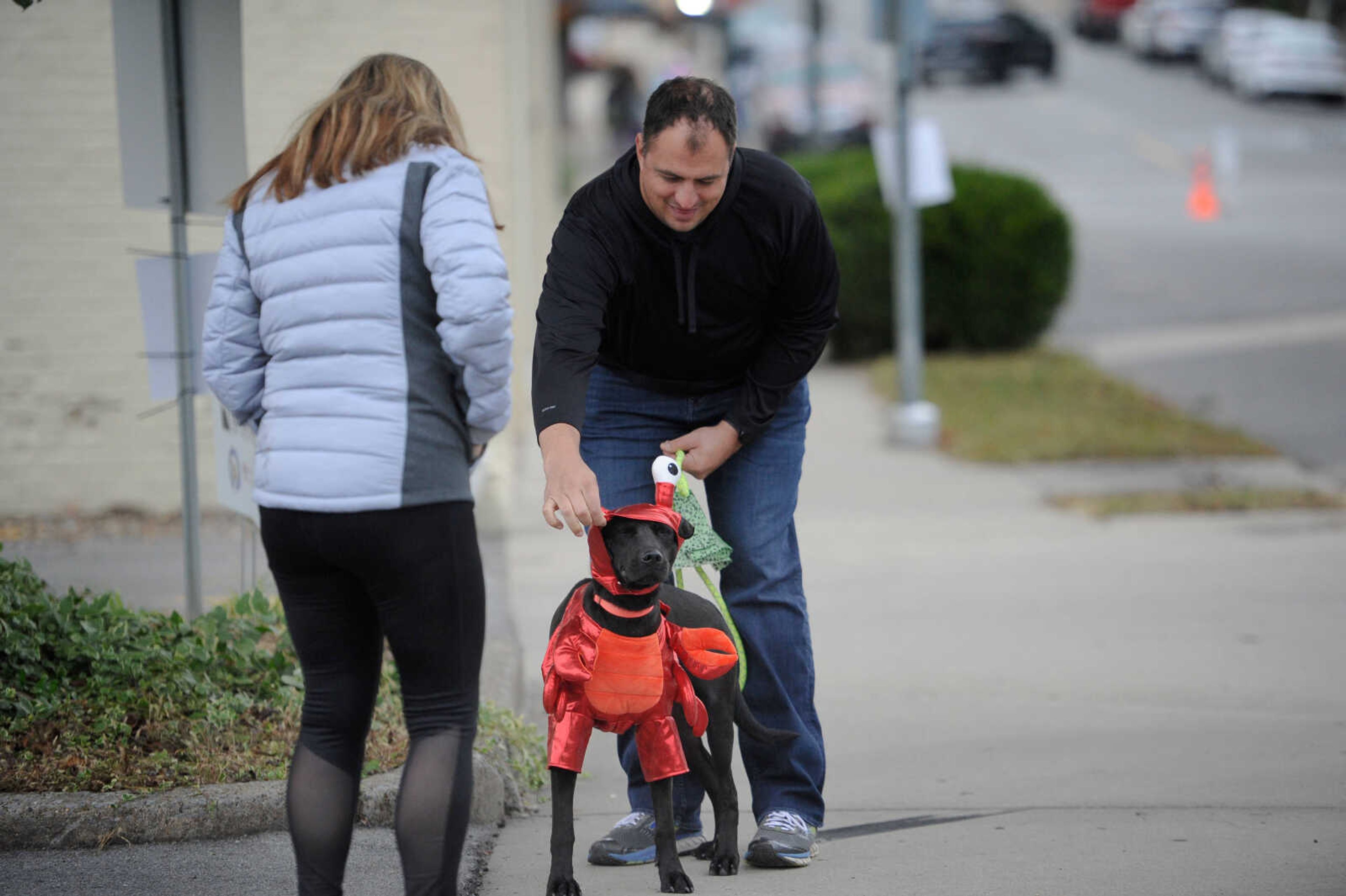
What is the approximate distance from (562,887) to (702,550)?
789 millimetres

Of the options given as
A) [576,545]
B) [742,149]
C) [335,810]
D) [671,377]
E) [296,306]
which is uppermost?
[742,149]

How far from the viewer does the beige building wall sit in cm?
728

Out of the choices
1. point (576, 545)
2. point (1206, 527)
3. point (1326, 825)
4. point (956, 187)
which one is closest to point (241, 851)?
point (1326, 825)

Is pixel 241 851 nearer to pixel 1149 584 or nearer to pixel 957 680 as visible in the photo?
pixel 957 680

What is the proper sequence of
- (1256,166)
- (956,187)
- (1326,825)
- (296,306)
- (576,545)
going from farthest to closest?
(1256,166) → (956,187) → (576,545) → (1326,825) → (296,306)

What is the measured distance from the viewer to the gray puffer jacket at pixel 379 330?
2799 mm

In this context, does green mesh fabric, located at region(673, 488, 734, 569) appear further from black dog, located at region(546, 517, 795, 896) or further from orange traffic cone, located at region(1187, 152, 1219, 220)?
orange traffic cone, located at region(1187, 152, 1219, 220)

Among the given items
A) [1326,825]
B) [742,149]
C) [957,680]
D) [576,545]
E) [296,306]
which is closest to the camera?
[296,306]

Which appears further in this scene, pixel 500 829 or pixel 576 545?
pixel 576 545

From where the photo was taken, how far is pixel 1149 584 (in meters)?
6.65

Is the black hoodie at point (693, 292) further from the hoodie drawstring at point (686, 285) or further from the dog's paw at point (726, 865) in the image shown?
the dog's paw at point (726, 865)

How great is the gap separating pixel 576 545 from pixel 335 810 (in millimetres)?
4621

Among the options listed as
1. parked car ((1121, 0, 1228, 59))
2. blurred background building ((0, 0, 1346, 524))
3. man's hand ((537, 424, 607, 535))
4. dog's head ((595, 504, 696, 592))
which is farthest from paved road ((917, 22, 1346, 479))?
man's hand ((537, 424, 607, 535))

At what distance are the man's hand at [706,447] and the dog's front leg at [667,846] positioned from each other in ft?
2.30
